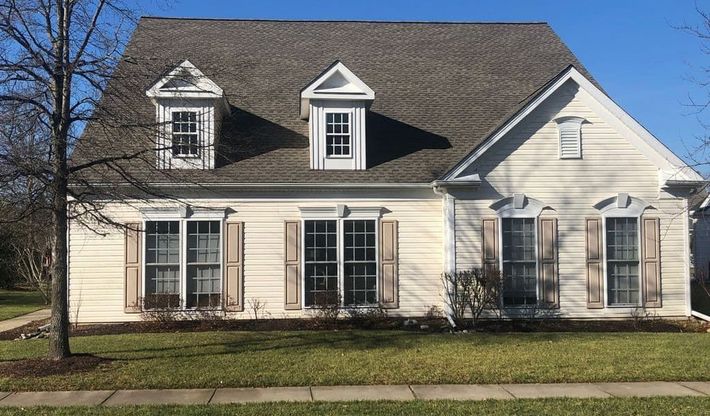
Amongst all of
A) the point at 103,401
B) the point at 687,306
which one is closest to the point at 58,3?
the point at 103,401

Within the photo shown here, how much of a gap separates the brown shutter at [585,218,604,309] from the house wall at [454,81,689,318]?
0.41ft

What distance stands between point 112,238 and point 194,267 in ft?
6.74

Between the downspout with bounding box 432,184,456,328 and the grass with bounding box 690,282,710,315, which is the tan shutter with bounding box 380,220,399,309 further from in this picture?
the grass with bounding box 690,282,710,315

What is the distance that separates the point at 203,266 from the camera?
562 inches

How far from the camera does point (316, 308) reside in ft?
46.7

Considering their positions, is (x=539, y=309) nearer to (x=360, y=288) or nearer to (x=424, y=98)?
(x=360, y=288)

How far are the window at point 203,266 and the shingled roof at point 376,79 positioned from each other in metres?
1.25

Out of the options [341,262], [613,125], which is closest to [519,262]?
[613,125]

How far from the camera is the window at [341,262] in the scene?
47.3 feet

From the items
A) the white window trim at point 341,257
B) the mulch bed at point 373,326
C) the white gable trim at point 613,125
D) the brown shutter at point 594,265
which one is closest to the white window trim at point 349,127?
the white window trim at point 341,257

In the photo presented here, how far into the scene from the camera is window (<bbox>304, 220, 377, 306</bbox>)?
14422 millimetres

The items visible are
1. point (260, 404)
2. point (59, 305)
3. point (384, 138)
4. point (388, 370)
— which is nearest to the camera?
point (260, 404)

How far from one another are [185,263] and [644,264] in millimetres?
10905

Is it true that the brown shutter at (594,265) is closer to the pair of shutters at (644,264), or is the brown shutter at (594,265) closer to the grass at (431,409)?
the pair of shutters at (644,264)
